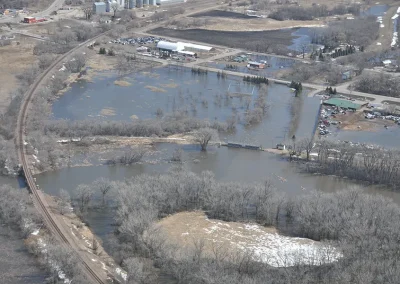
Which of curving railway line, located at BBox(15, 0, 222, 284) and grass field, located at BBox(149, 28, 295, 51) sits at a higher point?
grass field, located at BBox(149, 28, 295, 51)

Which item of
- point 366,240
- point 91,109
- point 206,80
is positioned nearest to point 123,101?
point 91,109

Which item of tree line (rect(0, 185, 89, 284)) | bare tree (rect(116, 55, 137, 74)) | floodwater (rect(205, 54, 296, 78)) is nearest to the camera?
tree line (rect(0, 185, 89, 284))

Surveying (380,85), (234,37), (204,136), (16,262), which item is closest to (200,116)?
(204,136)

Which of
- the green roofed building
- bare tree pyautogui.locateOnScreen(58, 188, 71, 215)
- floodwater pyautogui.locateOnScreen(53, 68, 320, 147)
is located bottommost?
bare tree pyautogui.locateOnScreen(58, 188, 71, 215)

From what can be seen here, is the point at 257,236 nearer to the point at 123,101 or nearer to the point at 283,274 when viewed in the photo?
the point at 283,274

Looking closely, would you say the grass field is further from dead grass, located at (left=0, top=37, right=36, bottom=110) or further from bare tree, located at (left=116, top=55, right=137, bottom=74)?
dead grass, located at (left=0, top=37, right=36, bottom=110)

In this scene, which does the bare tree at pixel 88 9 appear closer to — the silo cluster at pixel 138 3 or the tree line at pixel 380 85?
the silo cluster at pixel 138 3

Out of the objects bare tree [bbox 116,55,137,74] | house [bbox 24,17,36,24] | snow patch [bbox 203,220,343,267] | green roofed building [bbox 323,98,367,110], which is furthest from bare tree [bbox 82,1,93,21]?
snow patch [bbox 203,220,343,267]

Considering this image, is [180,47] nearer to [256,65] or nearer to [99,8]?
[256,65]
